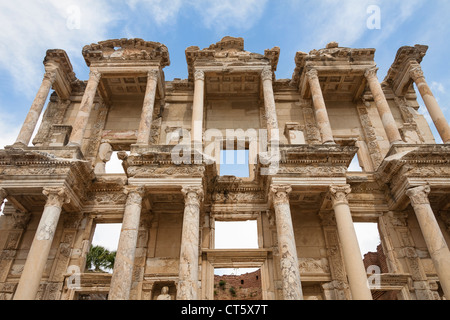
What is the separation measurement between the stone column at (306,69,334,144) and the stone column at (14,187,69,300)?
9880mm

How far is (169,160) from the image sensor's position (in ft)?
38.7

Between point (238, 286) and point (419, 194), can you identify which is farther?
point (238, 286)

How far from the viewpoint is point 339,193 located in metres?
11.2

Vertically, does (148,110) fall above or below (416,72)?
below

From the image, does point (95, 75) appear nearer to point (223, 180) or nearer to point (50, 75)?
point (50, 75)

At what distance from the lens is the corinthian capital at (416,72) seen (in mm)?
14938

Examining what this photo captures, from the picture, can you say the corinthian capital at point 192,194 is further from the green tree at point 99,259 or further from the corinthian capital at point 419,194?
the green tree at point 99,259

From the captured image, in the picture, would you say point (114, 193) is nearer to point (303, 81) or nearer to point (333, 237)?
point (333, 237)

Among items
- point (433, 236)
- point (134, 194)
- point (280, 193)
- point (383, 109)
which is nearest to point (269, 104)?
point (280, 193)

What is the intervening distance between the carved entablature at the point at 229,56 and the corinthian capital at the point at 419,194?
26.1 feet

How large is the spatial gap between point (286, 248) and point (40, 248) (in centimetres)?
767

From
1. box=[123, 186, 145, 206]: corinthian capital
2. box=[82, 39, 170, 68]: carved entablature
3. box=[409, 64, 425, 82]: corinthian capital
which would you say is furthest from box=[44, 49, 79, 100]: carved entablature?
box=[409, 64, 425, 82]: corinthian capital

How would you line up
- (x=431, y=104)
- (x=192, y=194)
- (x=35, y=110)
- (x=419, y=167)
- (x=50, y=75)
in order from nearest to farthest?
(x=192, y=194)
(x=419, y=167)
(x=35, y=110)
(x=431, y=104)
(x=50, y=75)

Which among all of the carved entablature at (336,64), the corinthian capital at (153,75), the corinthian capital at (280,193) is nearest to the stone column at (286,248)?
the corinthian capital at (280,193)
